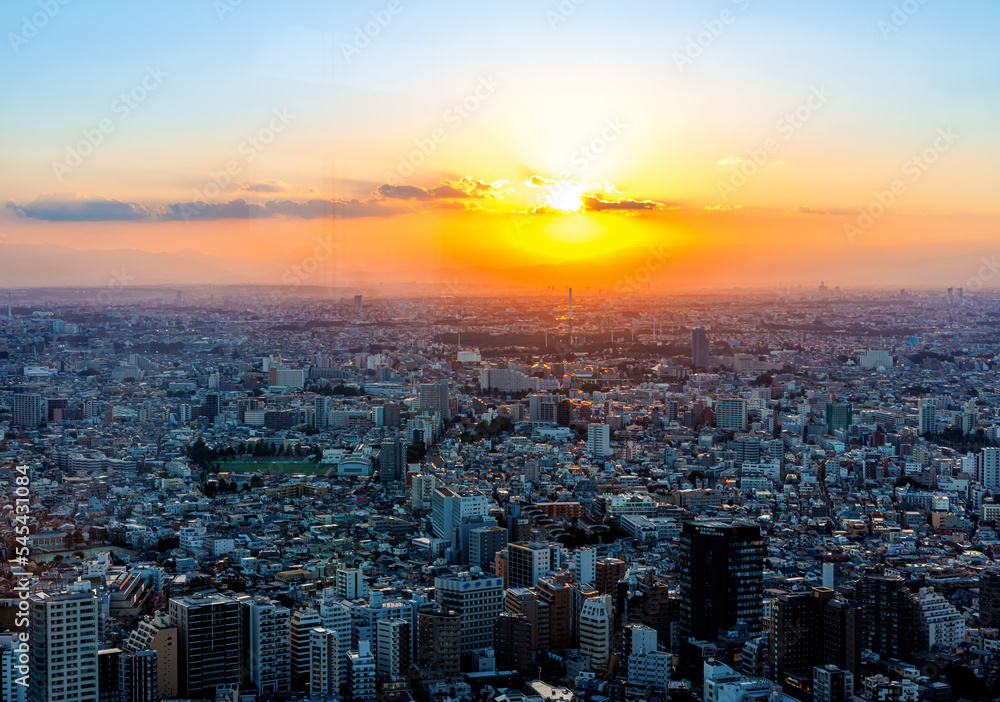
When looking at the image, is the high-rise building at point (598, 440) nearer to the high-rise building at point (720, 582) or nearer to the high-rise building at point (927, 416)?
the high-rise building at point (927, 416)

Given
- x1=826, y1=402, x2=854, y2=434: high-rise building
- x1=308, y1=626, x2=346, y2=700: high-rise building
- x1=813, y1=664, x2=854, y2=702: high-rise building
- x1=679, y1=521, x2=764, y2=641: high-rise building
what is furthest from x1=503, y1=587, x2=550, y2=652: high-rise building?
x1=826, y1=402, x2=854, y2=434: high-rise building

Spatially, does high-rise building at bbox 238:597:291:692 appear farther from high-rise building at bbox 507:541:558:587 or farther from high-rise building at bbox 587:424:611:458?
high-rise building at bbox 587:424:611:458

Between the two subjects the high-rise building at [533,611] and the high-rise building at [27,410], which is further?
the high-rise building at [27,410]

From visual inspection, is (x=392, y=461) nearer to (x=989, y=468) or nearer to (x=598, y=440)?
(x=598, y=440)

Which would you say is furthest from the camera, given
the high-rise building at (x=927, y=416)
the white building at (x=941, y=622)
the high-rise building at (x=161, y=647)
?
the high-rise building at (x=927, y=416)

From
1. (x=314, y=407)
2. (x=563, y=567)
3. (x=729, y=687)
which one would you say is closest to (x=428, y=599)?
(x=563, y=567)

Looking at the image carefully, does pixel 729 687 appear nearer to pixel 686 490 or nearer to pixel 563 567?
pixel 563 567

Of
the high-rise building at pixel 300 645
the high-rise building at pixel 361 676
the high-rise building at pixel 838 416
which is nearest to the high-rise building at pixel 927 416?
the high-rise building at pixel 838 416
